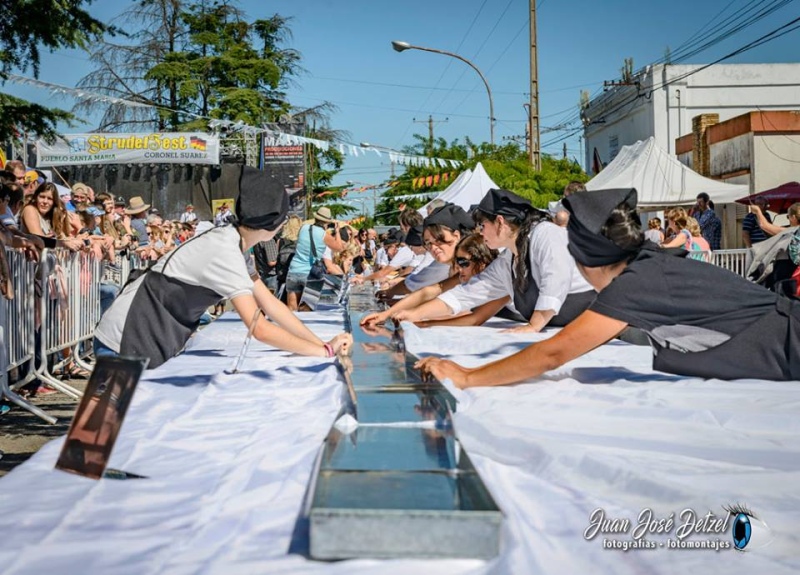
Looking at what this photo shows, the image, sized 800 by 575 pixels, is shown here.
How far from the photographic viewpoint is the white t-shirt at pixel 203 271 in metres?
3.52

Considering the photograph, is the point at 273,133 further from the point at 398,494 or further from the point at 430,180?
the point at 398,494

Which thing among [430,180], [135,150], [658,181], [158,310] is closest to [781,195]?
[658,181]

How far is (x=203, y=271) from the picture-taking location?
355 centimetres

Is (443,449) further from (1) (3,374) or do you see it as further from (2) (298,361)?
(1) (3,374)

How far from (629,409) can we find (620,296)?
55 centimetres

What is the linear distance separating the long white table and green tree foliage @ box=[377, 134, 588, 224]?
1348 cm

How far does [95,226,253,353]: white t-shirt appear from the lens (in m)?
3.52

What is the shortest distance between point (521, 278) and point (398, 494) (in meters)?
3.74

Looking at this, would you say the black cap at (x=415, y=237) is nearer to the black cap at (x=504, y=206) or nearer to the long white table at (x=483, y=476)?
the black cap at (x=504, y=206)

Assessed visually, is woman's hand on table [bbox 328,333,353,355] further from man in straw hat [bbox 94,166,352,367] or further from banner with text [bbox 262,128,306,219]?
banner with text [bbox 262,128,306,219]

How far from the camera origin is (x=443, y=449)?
1.83 metres

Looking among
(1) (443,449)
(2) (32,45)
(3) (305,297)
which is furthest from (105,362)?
(2) (32,45)

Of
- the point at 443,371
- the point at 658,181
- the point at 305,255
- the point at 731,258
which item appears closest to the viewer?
the point at 443,371

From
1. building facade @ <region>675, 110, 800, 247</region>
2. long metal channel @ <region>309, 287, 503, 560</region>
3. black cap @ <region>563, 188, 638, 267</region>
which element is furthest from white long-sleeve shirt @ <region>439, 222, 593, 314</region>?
building facade @ <region>675, 110, 800, 247</region>
